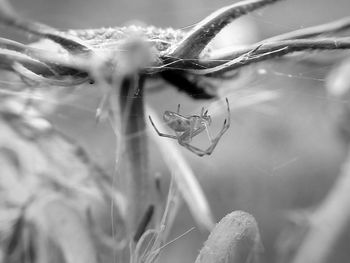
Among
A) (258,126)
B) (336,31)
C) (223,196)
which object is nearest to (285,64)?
(336,31)

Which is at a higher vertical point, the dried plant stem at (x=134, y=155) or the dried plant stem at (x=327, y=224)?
the dried plant stem at (x=134, y=155)

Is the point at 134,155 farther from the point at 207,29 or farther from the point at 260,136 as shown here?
the point at 260,136

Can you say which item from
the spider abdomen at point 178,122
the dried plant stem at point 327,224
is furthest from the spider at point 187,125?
the dried plant stem at point 327,224

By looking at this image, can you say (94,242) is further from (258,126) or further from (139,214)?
(258,126)

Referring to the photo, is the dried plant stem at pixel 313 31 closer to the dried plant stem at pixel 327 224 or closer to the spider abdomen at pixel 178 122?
the spider abdomen at pixel 178 122

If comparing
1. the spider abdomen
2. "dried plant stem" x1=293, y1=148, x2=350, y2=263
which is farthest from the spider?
"dried plant stem" x1=293, y1=148, x2=350, y2=263
